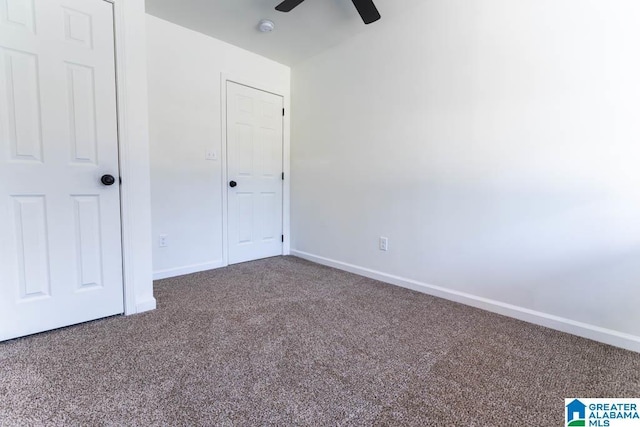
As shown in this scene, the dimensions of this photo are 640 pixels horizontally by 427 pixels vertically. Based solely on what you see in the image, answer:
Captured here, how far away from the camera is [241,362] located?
4.86ft

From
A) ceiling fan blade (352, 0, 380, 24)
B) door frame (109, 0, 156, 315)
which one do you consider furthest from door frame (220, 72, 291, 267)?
ceiling fan blade (352, 0, 380, 24)

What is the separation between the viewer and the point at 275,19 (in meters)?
2.59

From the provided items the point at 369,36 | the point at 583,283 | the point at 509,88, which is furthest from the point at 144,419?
the point at 369,36

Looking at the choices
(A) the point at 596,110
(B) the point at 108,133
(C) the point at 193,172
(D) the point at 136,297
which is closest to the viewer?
(A) the point at 596,110

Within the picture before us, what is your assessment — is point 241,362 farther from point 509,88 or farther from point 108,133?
point 509,88

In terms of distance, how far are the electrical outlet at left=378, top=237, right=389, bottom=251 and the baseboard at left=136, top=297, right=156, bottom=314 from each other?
189cm

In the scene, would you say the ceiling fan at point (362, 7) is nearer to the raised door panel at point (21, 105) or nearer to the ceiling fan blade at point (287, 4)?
the ceiling fan blade at point (287, 4)

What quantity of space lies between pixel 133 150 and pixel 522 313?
2.79 m

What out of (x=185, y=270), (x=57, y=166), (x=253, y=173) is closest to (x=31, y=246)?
(x=57, y=166)

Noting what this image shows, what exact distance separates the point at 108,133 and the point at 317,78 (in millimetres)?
2130

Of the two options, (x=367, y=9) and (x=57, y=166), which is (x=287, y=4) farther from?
(x=57, y=166)

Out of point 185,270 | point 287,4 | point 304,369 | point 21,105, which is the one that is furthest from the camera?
point 185,270

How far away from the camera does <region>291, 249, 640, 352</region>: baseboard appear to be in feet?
5.58

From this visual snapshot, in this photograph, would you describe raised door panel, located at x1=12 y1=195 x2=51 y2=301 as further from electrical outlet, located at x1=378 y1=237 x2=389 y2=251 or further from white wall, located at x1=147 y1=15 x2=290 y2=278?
electrical outlet, located at x1=378 y1=237 x2=389 y2=251
